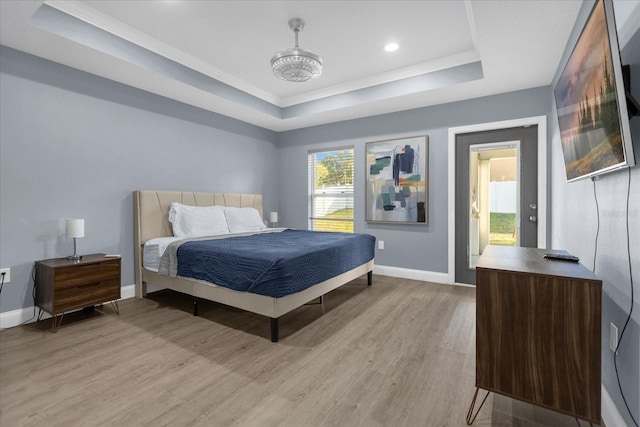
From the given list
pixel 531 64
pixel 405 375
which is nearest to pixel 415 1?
pixel 531 64

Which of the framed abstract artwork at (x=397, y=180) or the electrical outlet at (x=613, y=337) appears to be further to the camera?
the framed abstract artwork at (x=397, y=180)

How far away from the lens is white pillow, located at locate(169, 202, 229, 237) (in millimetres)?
3730

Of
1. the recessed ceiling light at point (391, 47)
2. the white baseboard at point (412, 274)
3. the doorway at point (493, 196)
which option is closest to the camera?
the recessed ceiling light at point (391, 47)

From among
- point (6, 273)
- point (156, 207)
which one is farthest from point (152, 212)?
point (6, 273)

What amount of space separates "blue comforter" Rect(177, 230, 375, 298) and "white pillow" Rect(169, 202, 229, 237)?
2.06 ft

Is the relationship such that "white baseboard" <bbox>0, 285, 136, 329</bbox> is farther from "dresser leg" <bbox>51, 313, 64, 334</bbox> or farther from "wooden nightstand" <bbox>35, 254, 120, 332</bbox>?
"dresser leg" <bbox>51, 313, 64, 334</bbox>

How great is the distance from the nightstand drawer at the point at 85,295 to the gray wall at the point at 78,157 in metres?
0.50

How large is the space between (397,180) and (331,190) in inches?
49.2

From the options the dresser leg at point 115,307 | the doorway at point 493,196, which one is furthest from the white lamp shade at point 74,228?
the doorway at point 493,196

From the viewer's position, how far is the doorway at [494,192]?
11.8ft

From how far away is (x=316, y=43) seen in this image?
3.20m

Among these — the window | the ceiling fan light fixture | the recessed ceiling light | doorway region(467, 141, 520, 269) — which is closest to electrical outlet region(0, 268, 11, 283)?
the ceiling fan light fixture

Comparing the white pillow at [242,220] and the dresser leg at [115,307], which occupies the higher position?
the white pillow at [242,220]

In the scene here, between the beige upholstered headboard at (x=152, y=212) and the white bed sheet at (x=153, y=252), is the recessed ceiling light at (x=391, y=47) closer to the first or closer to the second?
the beige upholstered headboard at (x=152, y=212)
